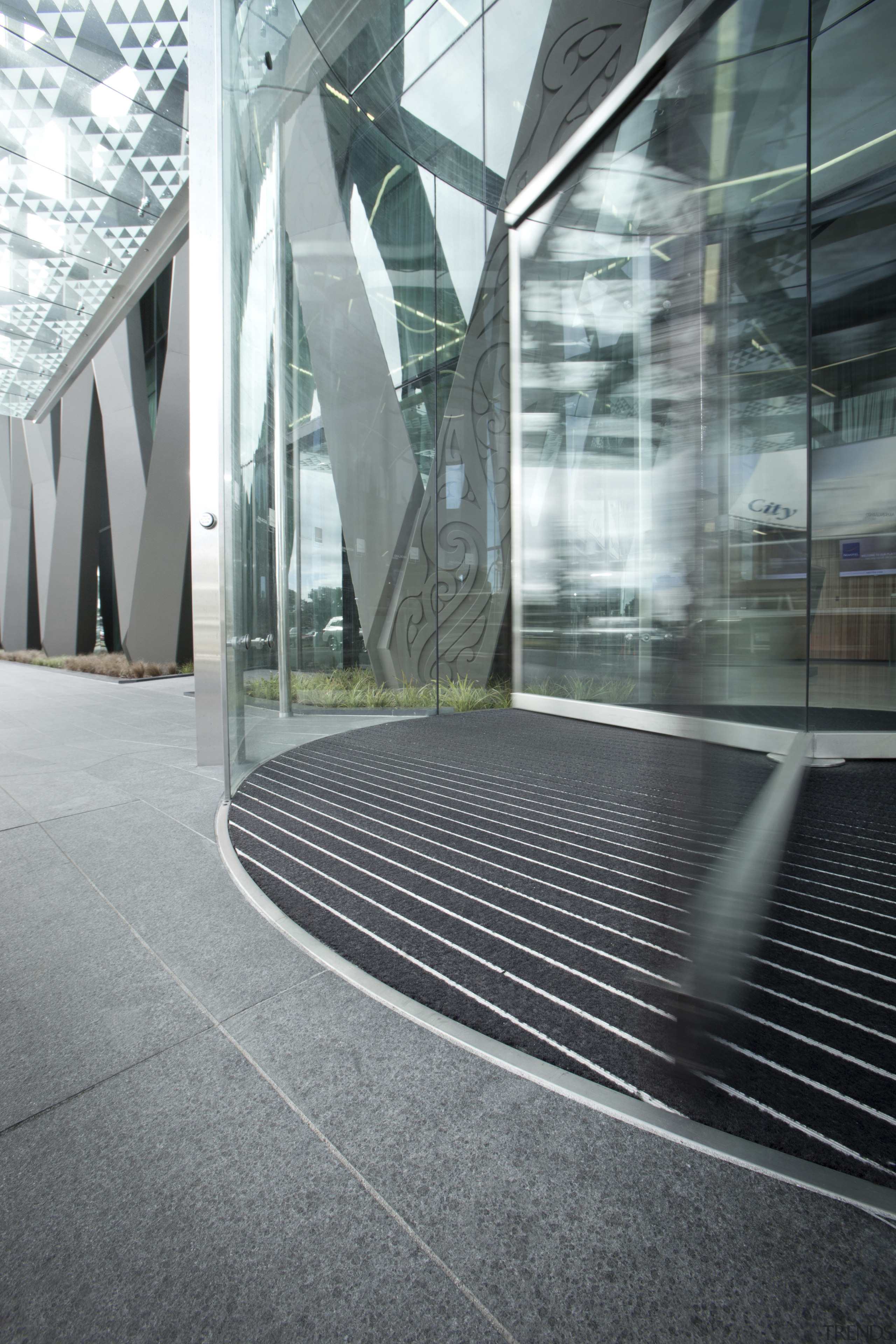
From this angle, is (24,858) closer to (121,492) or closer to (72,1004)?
(72,1004)

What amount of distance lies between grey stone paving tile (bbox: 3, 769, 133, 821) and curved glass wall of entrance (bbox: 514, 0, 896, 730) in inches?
125

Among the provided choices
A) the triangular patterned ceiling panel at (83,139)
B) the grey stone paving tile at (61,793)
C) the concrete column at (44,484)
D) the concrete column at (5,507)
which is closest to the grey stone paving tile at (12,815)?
the grey stone paving tile at (61,793)

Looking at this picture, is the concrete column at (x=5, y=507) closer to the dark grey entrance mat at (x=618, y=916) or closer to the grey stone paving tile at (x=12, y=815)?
the grey stone paving tile at (x=12, y=815)

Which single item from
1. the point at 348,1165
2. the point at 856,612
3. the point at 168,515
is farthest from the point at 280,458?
the point at 168,515

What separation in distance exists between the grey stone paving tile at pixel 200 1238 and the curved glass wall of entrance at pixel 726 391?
1.16 m

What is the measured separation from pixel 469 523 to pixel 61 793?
16.2 feet

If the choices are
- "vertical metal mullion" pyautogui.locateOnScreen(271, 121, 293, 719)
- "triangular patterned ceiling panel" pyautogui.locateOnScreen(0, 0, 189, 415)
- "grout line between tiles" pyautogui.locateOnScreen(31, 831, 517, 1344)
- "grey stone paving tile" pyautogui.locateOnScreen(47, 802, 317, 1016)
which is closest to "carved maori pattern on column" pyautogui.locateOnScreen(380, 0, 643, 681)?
"vertical metal mullion" pyautogui.locateOnScreen(271, 121, 293, 719)

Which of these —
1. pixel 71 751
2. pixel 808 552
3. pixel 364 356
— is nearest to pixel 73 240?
pixel 364 356

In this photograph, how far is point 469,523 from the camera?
7.12 m

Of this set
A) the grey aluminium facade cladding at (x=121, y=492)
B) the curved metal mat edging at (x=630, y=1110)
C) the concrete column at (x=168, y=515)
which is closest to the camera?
the curved metal mat edging at (x=630, y=1110)

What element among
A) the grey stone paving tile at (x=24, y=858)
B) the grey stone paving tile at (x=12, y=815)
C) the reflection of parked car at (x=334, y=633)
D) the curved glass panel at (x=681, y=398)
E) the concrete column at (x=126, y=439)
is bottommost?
the grey stone paving tile at (x=24, y=858)

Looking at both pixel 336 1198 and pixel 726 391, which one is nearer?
pixel 336 1198

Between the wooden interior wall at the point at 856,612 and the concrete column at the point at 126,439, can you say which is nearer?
the wooden interior wall at the point at 856,612

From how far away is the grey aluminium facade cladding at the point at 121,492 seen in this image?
12.4 meters
